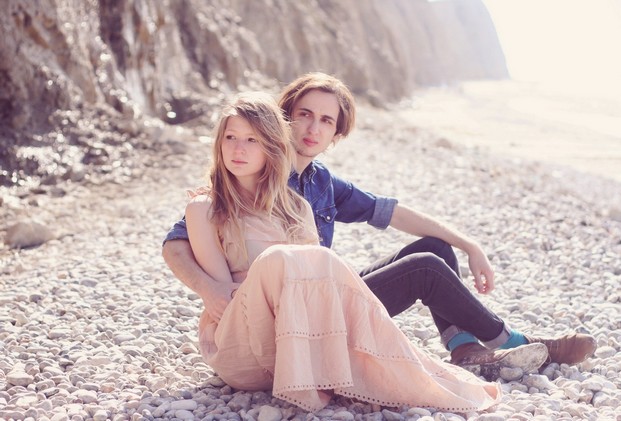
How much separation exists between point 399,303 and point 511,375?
1.94 ft

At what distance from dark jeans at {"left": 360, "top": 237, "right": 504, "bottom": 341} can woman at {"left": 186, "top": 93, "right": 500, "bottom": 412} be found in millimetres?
331

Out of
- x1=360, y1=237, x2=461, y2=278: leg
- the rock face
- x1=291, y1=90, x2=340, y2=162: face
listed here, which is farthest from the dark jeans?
the rock face

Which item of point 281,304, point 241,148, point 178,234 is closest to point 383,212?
point 241,148

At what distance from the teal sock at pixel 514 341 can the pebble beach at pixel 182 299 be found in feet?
0.46

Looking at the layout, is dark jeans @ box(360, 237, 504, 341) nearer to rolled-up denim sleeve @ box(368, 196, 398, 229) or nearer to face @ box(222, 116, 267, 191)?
rolled-up denim sleeve @ box(368, 196, 398, 229)

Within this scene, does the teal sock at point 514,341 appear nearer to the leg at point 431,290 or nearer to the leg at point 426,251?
the leg at point 431,290

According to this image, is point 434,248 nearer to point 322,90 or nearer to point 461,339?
point 461,339

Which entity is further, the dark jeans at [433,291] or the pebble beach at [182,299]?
the dark jeans at [433,291]

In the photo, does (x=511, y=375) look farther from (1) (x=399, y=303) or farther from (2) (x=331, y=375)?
(2) (x=331, y=375)

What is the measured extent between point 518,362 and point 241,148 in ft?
5.01

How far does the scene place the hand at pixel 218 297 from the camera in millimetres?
2957

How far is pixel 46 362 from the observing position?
3.58 meters

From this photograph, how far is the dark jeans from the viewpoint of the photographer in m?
3.29

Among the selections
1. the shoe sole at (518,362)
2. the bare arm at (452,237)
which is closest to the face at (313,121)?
the bare arm at (452,237)
